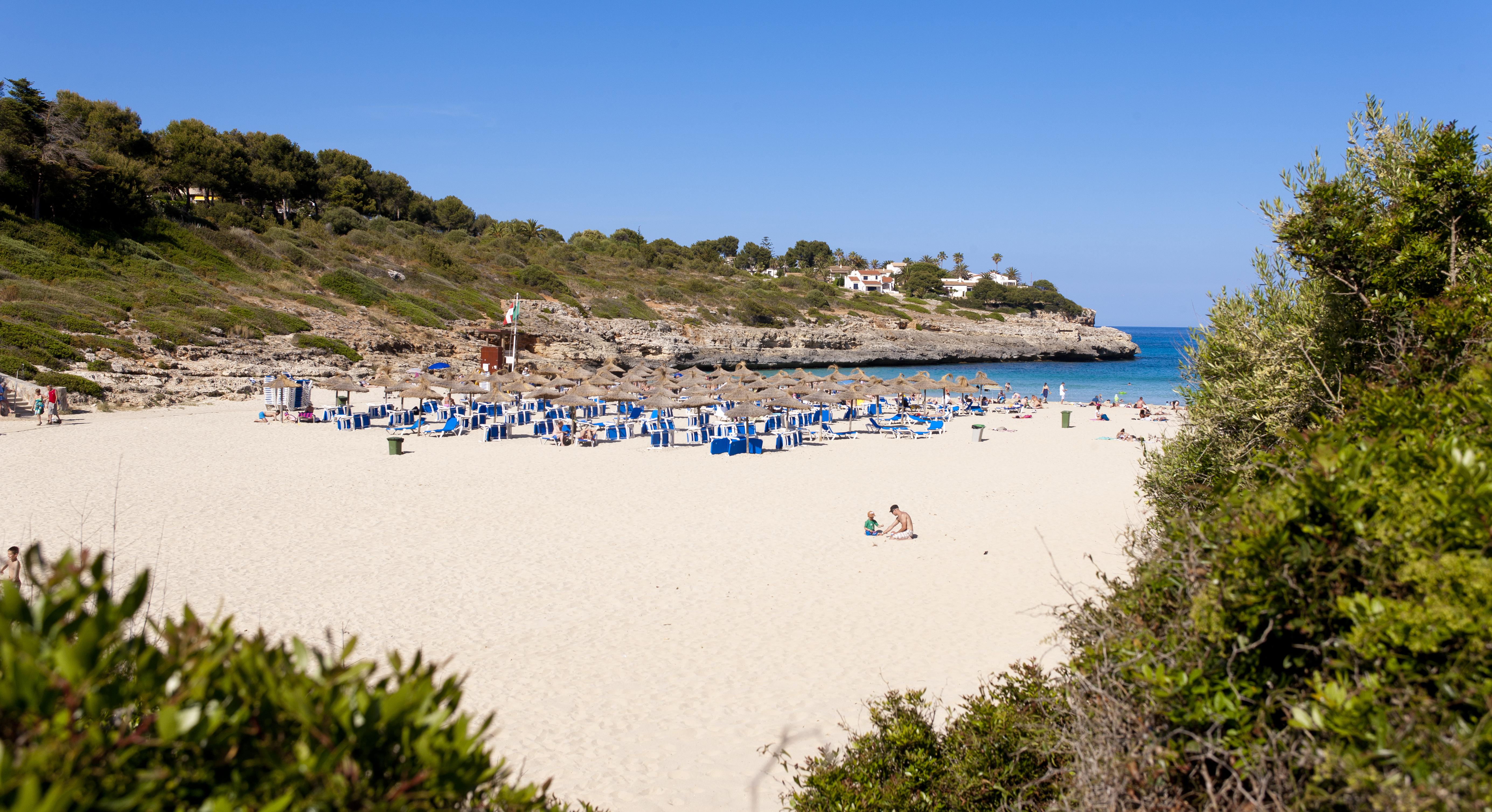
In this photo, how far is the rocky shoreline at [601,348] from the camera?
86.0 feet

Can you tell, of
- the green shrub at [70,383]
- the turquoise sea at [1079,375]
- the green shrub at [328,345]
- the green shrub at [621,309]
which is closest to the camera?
the green shrub at [70,383]

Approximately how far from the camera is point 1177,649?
2.67m

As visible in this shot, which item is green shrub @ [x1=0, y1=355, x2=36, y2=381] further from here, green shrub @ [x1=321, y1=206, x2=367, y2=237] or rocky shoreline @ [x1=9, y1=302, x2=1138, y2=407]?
green shrub @ [x1=321, y1=206, x2=367, y2=237]

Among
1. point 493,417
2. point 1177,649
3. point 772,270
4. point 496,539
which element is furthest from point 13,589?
point 772,270

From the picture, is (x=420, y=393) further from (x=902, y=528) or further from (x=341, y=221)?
(x=341, y=221)

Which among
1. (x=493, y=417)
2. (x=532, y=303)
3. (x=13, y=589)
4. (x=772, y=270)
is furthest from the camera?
(x=772, y=270)

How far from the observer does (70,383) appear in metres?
Result: 21.5

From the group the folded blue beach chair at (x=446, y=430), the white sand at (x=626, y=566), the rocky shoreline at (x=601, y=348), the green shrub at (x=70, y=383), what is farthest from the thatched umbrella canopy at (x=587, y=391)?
the green shrub at (x=70, y=383)

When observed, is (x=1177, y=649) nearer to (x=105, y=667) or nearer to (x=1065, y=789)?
(x=1065, y=789)

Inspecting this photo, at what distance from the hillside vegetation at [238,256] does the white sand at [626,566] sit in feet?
46.4

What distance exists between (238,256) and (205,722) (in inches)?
1972

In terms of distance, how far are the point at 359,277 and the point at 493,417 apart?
2810 centimetres

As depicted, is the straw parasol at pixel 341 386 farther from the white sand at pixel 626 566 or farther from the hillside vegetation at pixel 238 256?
the hillside vegetation at pixel 238 256

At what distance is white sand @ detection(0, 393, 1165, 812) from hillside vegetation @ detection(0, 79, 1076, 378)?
14.2m
